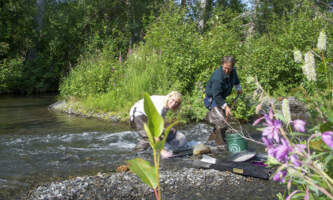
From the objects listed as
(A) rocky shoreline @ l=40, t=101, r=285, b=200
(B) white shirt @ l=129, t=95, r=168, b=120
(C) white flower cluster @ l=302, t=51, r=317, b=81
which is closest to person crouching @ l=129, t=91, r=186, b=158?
(B) white shirt @ l=129, t=95, r=168, b=120

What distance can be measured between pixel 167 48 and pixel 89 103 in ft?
10.3

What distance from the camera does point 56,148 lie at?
20.4ft

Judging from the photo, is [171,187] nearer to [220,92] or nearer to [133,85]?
[220,92]

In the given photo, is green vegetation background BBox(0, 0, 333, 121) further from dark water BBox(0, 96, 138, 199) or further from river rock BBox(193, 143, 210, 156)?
river rock BBox(193, 143, 210, 156)

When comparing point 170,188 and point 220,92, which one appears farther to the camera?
point 220,92

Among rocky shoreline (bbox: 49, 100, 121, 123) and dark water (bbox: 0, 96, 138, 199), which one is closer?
dark water (bbox: 0, 96, 138, 199)

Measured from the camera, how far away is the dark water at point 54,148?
4594 millimetres

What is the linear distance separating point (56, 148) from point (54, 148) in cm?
4

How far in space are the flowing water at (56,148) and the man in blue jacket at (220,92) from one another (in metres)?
0.83

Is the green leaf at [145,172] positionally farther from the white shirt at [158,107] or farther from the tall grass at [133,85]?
the tall grass at [133,85]

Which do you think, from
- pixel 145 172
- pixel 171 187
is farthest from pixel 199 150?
pixel 145 172

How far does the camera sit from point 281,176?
1017 mm

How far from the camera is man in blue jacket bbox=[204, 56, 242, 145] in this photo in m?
6.13

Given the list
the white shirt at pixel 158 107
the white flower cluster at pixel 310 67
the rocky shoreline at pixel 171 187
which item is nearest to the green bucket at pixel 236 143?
the rocky shoreline at pixel 171 187
